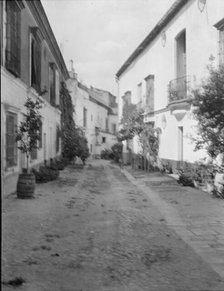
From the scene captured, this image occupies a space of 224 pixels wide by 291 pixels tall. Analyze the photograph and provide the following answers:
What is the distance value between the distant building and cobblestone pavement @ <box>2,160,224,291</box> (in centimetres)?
2405

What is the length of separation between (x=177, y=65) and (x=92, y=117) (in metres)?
26.4

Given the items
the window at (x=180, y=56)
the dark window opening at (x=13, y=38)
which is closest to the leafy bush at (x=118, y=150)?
the window at (x=180, y=56)

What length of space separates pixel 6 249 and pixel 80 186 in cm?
832

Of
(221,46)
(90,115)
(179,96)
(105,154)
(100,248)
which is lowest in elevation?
(100,248)

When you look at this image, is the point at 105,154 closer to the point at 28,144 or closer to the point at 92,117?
the point at 92,117

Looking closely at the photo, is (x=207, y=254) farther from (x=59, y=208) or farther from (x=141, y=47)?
(x=141, y=47)

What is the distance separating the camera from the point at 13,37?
10773 mm

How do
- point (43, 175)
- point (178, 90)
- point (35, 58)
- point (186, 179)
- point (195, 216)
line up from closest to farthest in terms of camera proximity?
point (195, 216), point (186, 179), point (43, 175), point (35, 58), point (178, 90)

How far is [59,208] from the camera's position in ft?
29.3

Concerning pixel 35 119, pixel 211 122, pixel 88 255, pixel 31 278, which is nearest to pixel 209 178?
pixel 211 122

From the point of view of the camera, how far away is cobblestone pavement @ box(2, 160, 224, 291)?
4.24 meters

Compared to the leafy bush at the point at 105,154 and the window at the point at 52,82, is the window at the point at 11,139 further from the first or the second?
the leafy bush at the point at 105,154

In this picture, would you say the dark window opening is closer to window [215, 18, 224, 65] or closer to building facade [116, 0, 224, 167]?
building facade [116, 0, 224, 167]

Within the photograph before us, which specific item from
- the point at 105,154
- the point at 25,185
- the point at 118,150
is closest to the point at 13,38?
the point at 25,185
